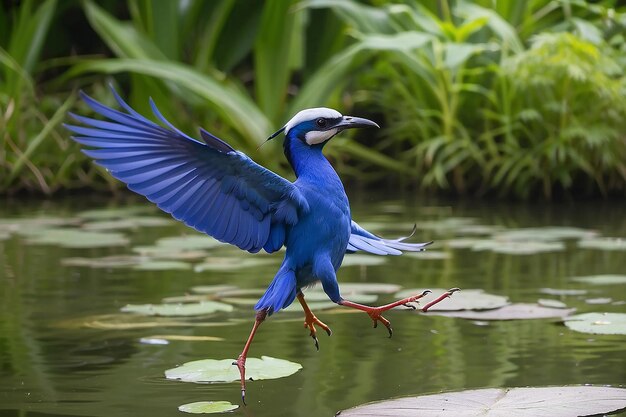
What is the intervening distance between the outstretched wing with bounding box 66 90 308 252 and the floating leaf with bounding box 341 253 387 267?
2517 mm

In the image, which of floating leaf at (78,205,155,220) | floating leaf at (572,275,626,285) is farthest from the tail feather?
floating leaf at (78,205,155,220)

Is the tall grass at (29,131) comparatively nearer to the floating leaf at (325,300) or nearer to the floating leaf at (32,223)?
the floating leaf at (32,223)

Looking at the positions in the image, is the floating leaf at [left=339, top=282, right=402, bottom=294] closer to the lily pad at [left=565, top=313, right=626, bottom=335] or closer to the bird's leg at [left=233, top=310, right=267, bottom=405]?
the lily pad at [left=565, top=313, right=626, bottom=335]

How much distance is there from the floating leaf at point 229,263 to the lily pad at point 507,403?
2.50 metres

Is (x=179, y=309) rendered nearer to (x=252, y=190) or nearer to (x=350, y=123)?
(x=252, y=190)

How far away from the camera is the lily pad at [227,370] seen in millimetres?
2977

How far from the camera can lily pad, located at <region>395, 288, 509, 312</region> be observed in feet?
13.1

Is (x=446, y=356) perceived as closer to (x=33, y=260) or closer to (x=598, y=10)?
(x=33, y=260)

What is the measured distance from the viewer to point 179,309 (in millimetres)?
4000

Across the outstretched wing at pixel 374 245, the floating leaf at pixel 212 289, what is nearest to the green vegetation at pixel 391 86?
the floating leaf at pixel 212 289

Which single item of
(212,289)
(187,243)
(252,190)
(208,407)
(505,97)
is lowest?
(208,407)

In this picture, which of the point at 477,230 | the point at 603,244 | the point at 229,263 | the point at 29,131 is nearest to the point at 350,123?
the point at 229,263

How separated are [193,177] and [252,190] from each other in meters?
0.14

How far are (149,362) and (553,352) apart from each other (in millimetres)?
1147
